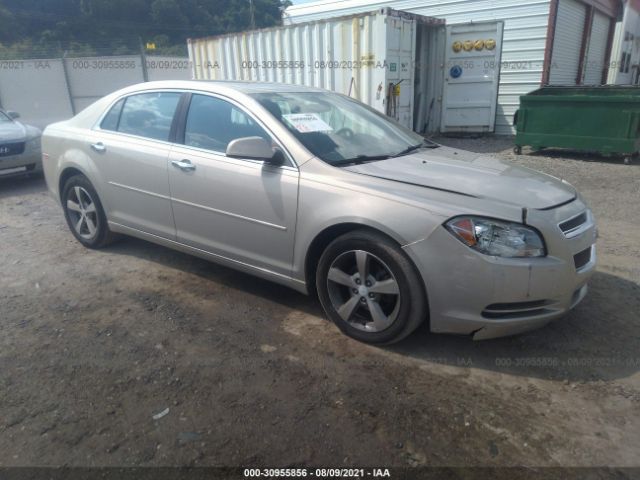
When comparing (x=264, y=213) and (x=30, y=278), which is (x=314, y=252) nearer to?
(x=264, y=213)

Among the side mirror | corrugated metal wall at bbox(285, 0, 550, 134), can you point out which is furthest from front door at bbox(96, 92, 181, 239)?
corrugated metal wall at bbox(285, 0, 550, 134)

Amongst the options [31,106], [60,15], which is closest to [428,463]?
[31,106]

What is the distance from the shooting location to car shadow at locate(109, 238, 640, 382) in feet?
9.62

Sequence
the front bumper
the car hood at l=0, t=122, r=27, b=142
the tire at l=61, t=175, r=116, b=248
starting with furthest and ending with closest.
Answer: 1. the car hood at l=0, t=122, r=27, b=142
2. the tire at l=61, t=175, r=116, b=248
3. the front bumper

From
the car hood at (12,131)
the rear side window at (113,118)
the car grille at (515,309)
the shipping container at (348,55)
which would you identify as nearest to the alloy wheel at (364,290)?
the car grille at (515,309)

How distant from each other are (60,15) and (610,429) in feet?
152

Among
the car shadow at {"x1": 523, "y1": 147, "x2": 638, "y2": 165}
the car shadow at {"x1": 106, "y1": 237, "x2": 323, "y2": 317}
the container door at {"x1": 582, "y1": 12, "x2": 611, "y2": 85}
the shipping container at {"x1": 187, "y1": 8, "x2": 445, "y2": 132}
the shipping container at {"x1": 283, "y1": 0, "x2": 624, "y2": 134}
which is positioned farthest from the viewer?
the container door at {"x1": 582, "y1": 12, "x2": 611, "y2": 85}

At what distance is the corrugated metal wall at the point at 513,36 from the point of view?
1261 cm

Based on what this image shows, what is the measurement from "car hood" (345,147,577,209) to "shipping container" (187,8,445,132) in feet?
19.2

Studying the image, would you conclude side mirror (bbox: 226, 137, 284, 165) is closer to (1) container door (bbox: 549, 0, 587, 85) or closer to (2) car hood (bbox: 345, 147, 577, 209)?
(2) car hood (bbox: 345, 147, 577, 209)

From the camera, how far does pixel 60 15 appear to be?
3900cm

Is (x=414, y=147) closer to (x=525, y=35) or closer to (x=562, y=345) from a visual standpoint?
(x=562, y=345)

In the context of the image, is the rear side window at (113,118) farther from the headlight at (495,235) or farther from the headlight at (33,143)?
the headlight at (33,143)

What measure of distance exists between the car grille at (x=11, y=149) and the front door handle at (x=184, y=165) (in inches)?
213
